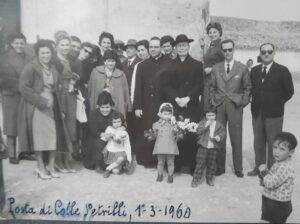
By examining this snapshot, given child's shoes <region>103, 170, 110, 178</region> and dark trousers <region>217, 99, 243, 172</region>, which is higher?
dark trousers <region>217, 99, 243, 172</region>

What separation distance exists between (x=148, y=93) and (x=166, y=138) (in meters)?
0.59

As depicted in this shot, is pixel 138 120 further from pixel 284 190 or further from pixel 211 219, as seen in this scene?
pixel 284 190

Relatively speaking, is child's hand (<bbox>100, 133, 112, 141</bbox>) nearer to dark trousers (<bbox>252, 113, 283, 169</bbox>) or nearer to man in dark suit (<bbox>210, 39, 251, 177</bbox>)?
man in dark suit (<bbox>210, 39, 251, 177</bbox>)

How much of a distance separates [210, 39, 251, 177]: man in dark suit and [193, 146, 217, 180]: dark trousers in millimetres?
262

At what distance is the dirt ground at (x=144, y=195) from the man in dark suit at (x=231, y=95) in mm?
231

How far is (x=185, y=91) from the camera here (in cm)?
395

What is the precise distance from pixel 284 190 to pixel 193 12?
6.15ft

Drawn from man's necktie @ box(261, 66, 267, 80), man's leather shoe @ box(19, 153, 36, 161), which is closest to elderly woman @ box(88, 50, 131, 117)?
man's leather shoe @ box(19, 153, 36, 161)

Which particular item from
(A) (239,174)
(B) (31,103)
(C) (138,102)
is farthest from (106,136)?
(A) (239,174)

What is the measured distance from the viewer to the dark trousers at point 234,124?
3.91 m

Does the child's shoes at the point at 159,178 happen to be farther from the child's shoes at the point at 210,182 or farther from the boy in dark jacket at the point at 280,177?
the boy in dark jacket at the point at 280,177

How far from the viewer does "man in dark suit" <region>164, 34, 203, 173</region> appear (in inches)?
154

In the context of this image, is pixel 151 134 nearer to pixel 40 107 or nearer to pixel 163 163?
pixel 163 163

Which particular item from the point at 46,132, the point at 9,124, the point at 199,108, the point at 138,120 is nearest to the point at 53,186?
the point at 46,132
